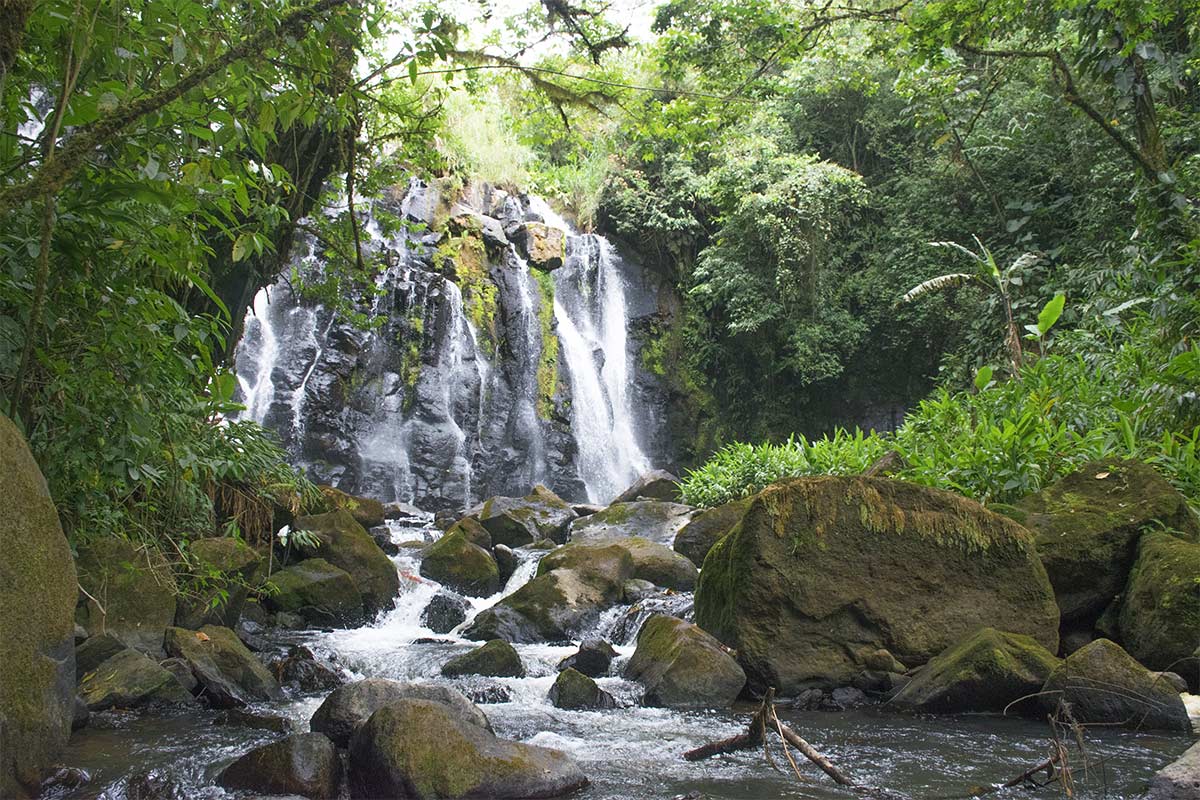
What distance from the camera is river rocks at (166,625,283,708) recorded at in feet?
18.8

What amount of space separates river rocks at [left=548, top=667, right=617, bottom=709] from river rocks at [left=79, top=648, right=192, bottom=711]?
98.4 inches

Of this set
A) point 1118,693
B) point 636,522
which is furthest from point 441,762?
point 636,522

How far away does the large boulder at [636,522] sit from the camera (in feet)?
37.3

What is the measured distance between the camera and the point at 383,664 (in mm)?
7199

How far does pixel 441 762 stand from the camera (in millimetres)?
3953

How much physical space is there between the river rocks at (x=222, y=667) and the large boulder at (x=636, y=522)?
17.3 ft

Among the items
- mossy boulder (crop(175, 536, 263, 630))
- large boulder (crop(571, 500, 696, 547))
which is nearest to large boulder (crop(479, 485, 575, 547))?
large boulder (crop(571, 500, 696, 547))

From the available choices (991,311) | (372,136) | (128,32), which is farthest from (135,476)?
(991,311)

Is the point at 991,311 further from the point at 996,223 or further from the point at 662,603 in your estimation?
the point at 662,603

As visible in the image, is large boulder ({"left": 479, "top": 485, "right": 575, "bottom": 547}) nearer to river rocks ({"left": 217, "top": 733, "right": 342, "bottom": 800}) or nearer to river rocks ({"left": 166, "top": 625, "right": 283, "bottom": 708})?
river rocks ({"left": 166, "top": 625, "right": 283, "bottom": 708})

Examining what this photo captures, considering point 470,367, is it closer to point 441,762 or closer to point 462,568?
point 462,568

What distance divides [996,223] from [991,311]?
308 cm

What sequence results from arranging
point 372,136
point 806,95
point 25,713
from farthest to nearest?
point 806,95 < point 372,136 < point 25,713

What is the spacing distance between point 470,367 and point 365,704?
1319 centimetres
